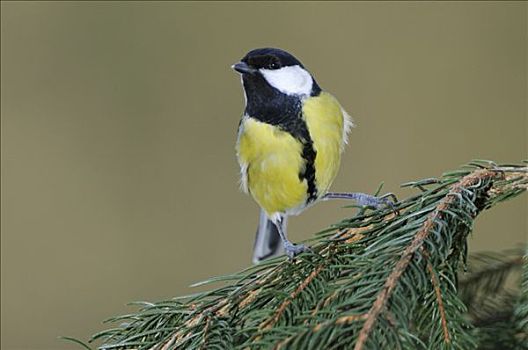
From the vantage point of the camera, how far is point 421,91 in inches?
95.6

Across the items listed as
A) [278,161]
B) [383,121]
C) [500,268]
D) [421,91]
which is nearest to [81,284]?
[383,121]

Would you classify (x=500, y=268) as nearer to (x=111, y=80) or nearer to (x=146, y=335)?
(x=146, y=335)

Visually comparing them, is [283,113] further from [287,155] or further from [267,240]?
[267,240]

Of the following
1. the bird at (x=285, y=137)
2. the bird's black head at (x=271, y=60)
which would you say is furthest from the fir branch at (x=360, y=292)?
the bird's black head at (x=271, y=60)

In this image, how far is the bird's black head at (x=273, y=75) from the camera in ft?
3.74

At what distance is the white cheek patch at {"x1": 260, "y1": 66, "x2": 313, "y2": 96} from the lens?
1140mm

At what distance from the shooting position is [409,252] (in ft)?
2.08

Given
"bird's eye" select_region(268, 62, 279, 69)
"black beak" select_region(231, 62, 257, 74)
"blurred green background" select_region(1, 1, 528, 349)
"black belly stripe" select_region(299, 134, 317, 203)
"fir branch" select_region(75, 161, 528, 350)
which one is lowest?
"fir branch" select_region(75, 161, 528, 350)

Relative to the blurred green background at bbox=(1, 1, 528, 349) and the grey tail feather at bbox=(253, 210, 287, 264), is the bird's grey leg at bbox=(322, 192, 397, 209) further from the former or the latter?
the blurred green background at bbox=(1, 1, 528, 349)

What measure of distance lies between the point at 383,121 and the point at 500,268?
1375 millimetres

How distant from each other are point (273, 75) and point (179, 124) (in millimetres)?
1239

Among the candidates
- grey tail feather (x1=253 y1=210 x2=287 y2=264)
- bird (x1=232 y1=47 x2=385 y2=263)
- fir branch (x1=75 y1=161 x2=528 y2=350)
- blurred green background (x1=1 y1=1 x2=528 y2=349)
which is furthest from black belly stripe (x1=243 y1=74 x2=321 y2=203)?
blurred green background (x1=1 y1=1 x2=528 y2=349)

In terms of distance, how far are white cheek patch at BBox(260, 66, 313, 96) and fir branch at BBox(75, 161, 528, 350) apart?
40 cm

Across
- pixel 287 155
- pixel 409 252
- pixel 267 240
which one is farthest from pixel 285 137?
pixel 409 252
